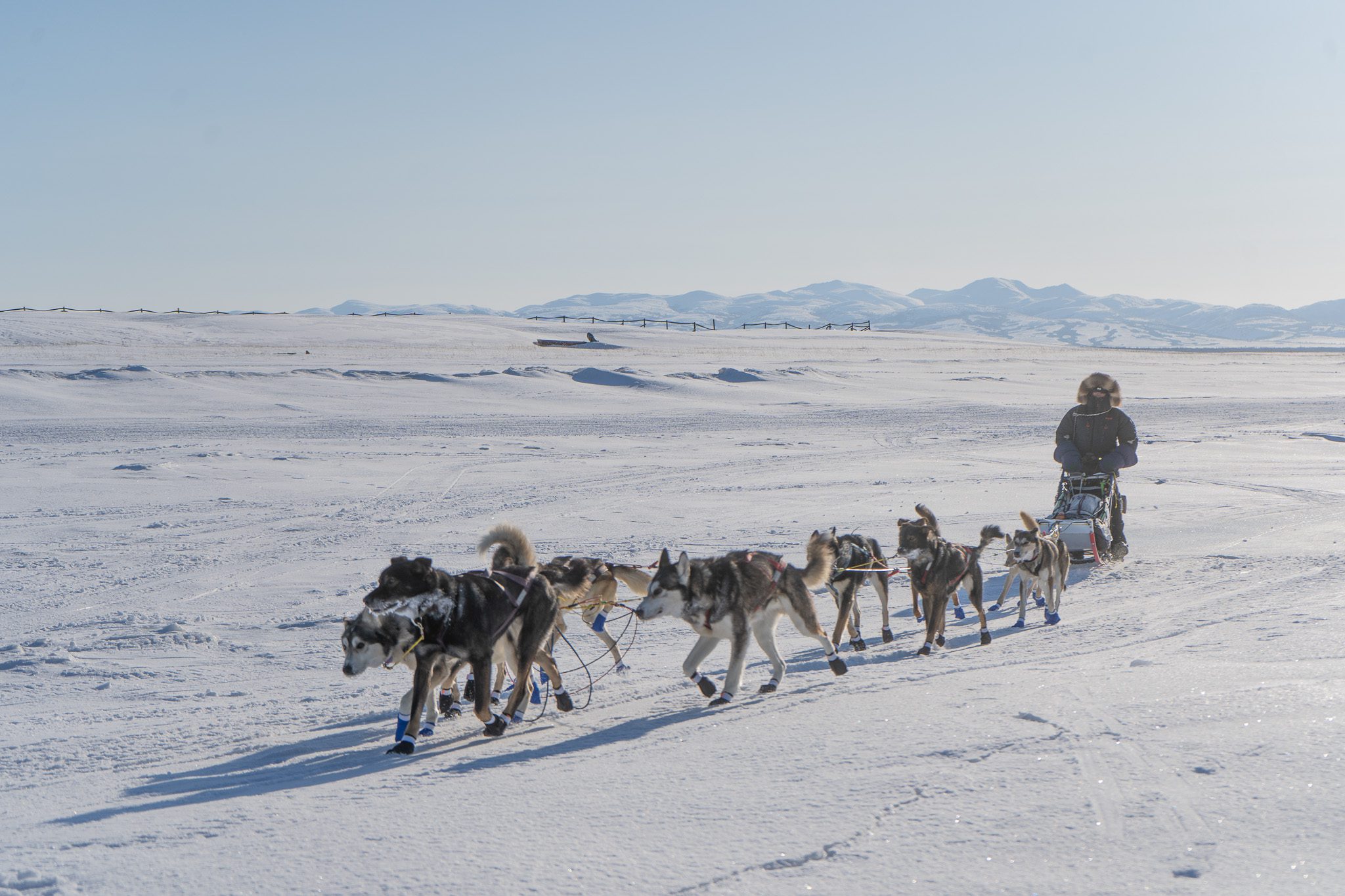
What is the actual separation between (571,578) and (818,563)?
1405 millimetres

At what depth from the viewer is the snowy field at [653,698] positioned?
10.9 feet

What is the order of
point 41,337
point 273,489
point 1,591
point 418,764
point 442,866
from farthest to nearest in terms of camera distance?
point 41,337, point 273,489, point 1,591, point 418,764, point 442,866

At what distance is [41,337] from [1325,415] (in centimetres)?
3790

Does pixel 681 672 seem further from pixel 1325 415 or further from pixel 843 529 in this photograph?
pixel 1325 415

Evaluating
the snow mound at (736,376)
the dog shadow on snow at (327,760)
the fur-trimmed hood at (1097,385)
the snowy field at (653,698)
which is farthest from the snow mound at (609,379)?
the dog shadow on snow at (327,760)

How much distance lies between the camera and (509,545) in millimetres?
5824

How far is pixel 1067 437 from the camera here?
1057cm

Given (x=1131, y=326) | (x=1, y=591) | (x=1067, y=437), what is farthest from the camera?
(x=1131, y=326)

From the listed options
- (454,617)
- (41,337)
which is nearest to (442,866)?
(454,617)

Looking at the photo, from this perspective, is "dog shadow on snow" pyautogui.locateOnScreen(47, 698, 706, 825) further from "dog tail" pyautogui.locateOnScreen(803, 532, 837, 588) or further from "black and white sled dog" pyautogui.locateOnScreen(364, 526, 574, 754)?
"dog tail" pyautogui.locateOnScreen(803, 532, 837, 588)

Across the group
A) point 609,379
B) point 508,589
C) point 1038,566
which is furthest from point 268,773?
point 609,379

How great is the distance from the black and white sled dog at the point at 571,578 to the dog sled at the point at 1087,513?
453 cm

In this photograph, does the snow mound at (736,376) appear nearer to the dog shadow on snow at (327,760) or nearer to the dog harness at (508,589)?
the dog harness at (508,589)

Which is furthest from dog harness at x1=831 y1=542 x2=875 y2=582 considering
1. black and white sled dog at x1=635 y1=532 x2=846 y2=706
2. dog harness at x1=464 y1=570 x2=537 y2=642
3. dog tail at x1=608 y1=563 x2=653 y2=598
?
dog harness at x1=464 y1=570 x2=537 y2=642
